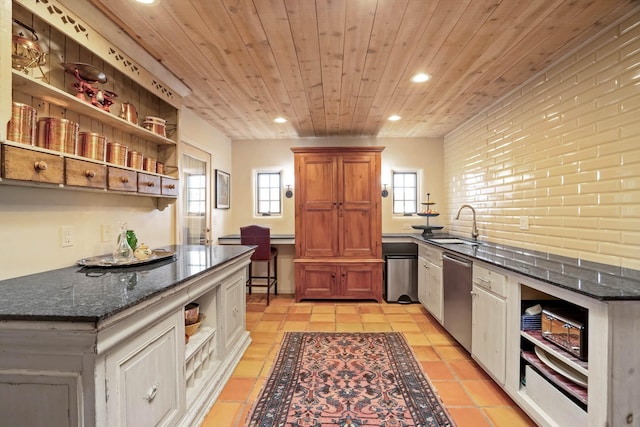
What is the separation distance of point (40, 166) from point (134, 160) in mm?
723

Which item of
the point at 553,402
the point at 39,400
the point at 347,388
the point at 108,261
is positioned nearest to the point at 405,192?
the point at 347,388

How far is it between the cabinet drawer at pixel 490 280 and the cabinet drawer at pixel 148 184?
2460 millimetres

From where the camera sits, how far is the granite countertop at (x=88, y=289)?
93 cm

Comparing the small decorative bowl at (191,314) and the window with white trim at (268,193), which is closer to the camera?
the small decorative bowl at (191,314)

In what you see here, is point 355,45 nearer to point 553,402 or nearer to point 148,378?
point 148,378

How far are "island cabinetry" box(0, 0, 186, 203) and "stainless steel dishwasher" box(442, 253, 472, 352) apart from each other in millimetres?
2478

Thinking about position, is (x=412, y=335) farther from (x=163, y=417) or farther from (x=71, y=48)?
(x=71, y=48)

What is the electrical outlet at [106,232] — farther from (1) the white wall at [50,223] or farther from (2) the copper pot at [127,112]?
(2) the copper pot at [127,112]

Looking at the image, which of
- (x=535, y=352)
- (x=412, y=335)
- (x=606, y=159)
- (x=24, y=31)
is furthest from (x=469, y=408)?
(x=24, y=31)

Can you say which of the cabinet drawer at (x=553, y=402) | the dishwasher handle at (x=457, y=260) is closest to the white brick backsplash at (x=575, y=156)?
the dishwasher handle at (x=457, y=260)

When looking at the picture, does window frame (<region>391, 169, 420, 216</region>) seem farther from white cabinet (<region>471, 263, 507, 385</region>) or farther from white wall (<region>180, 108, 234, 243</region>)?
white wall (<region>180, 108, 234, 243</region>)

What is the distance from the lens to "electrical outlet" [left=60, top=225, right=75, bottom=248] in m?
1.66

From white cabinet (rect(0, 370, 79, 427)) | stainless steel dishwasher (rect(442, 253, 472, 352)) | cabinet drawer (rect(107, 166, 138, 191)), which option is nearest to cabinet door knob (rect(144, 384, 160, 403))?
white cabinet (rect(0, 370, 79, 427))

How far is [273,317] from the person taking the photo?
3.49 meters
